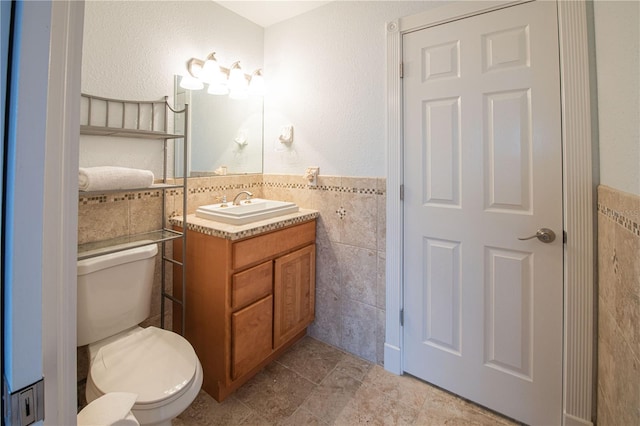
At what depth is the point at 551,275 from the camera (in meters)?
1.34

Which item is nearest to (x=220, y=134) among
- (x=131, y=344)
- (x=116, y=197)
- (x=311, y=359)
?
(x=116, y=197)

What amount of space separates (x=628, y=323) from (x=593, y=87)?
91cm

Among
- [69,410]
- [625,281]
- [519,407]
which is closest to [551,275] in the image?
[625,281]

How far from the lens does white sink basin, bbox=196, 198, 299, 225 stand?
5.26 ft

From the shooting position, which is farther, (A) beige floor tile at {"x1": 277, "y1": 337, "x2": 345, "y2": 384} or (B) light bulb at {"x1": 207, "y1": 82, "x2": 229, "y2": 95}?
(B) light bulb at {"x1": 207, "y1": 82, "x2": 229, "y2": 95}

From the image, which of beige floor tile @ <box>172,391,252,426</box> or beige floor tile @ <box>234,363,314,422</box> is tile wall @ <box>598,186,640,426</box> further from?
beige floor tile @ <box>172,391,252,426</box>

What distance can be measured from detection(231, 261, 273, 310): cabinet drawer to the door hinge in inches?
42.8

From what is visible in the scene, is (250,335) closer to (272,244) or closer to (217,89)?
(272,244)

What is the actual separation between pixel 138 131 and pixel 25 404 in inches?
51.0

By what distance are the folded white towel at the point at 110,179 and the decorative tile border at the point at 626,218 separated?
1.80m

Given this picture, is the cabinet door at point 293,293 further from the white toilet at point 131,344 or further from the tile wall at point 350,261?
the white toilet at point 131,344

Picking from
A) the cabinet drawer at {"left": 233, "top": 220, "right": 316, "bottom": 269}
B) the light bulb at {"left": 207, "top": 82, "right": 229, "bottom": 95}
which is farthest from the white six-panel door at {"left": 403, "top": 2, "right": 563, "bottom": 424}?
the light bulb at {"left": 207, "top": 82, "right": 229, "bottom": 95}

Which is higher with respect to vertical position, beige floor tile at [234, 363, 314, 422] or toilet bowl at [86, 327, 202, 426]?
toilet bowl at [86, 327, 202, 426]

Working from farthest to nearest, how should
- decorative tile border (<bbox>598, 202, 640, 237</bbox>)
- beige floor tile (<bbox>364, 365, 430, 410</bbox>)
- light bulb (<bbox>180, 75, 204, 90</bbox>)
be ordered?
light bulb (<bbox>180, 75, 204, 90</bbox>) → beige floor tile (<bbox>364, 365, 430, 410</bbox>) → decorative tile border (<bbox>598, 202, 640, 237</bbox>)
